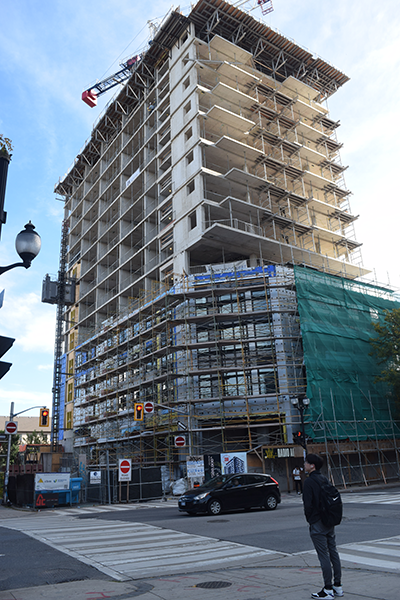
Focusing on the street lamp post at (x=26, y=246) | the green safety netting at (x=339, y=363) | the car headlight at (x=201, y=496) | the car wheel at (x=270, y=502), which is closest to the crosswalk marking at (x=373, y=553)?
the street lamp post at (x=26, y=246)

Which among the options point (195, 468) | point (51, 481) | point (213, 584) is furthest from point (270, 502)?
point (213, 584)

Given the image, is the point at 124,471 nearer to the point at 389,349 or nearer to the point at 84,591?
the point at 84,591

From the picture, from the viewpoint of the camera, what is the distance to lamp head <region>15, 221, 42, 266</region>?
22.1 ft

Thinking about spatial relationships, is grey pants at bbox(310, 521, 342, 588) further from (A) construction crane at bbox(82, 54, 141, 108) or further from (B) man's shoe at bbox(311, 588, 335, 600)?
(A) construction crane at bbox(82, 54, 141, 108)

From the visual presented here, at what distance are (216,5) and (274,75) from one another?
938 cm

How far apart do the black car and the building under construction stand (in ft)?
36.3

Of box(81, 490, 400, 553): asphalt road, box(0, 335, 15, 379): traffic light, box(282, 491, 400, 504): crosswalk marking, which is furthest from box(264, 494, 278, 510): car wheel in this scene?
box(0, 335, 15, 379): traffic light

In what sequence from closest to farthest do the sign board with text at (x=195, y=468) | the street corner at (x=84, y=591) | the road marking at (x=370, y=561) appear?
1. the street corner at (x=84, y=591)
2. the road marking at (x=370, y=561)
3. the sign board with text at (x=195, y=468)

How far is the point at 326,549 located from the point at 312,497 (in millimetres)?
629

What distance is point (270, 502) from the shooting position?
17.5 metres

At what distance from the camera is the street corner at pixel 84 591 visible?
20.9ft

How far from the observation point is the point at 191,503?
16.4 m

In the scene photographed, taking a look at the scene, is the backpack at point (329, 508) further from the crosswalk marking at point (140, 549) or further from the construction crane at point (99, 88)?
the construction crane at point (99, 88)

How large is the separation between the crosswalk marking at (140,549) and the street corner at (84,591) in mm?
495
